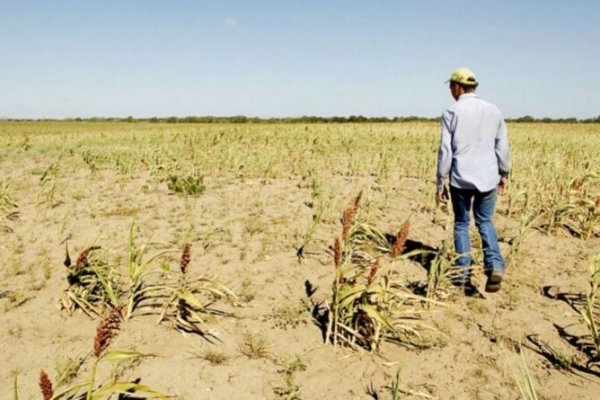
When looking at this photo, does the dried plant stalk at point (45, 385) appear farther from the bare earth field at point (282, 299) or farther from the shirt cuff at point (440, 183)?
the shirt cuff at point (440, 183)

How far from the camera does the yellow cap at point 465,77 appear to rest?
13.6 feet

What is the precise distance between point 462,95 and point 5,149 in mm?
13810

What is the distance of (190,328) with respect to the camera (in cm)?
335

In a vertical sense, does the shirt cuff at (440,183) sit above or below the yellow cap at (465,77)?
below

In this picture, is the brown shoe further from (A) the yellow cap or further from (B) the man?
(A) the yellow cap

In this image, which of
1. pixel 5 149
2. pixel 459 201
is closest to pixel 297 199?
pixel 459 201

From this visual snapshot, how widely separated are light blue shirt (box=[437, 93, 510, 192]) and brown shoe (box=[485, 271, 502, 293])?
30.8 inches

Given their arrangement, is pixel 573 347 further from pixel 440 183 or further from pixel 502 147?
pixel 502 147

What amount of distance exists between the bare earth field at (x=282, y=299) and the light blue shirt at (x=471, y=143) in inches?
30.3

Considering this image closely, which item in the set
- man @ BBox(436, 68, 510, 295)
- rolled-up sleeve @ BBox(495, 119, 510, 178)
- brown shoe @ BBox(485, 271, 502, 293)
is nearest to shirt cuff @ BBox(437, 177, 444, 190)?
man @ BBox(436, 68, 510, 295)

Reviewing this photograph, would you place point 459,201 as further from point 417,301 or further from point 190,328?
point 190,328

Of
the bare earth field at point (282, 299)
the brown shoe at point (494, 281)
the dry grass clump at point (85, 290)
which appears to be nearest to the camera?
the bare earth field at point (282, 299)

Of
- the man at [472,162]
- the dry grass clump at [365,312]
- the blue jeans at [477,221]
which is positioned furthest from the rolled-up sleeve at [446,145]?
the dry grass clump at [365,312]

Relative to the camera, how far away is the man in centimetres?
408
